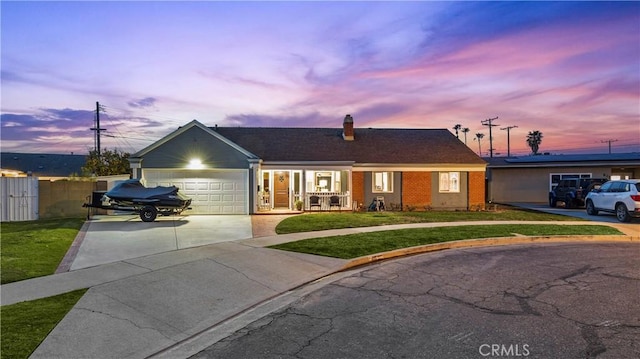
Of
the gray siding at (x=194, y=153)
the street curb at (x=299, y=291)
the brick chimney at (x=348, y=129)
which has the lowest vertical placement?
the street curb at (x=299, y=291)

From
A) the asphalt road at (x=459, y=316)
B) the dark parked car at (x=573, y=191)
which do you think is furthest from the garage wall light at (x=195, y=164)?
the dark parked car at (x=573, y=191)

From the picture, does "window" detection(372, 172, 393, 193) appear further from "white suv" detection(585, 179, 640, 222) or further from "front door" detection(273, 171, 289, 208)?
"white suv" detection(585, 179, 640, 222)

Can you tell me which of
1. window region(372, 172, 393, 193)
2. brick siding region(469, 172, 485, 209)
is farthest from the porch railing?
brick siding region(469, 172, 485, 209)

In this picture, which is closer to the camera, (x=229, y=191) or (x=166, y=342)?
(x=166, y=342)

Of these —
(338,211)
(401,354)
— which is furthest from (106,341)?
(338,211)

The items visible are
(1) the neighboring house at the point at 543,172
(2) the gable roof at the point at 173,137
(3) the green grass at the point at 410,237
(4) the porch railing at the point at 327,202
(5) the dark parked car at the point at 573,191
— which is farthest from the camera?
(1) the neighboring house at the point at 543,172

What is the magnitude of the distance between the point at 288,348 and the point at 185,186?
56.8 feet

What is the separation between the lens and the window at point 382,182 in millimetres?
24969

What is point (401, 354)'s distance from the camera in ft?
16.0

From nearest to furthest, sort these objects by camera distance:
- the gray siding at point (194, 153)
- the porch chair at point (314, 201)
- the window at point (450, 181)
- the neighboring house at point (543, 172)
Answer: the gray siding at point (194, 153) < the porch chair at point (314, 201) < the window at point (450, 181) < the neighboring house at point (543, 172)

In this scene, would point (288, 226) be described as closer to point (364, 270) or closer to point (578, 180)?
point (364, 270)

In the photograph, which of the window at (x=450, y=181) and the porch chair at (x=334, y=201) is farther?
the window at (x=450, y=181)

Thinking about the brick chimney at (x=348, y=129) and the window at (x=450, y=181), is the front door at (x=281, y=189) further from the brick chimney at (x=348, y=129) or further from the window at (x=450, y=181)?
the window at (x=450, y=181)

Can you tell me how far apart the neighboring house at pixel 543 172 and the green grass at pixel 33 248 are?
90.0 ft
